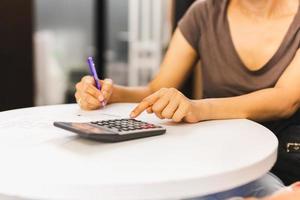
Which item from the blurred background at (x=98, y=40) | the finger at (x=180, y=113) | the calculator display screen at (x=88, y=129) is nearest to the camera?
the calculator display screen at (x=88, y=129)

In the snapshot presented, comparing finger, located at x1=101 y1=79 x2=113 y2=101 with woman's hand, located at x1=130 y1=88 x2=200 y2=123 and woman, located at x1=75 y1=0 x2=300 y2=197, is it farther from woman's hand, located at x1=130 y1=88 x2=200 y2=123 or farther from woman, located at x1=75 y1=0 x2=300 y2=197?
woman's hand, located at x1=130 y1=88 x2=200 y2=123

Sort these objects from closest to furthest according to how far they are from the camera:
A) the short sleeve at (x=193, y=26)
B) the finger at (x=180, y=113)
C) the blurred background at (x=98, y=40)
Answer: the finger at (x=180, y=113) → the short sleeve at (x=193, y=26) → the blurred background at (x=98, y=40)

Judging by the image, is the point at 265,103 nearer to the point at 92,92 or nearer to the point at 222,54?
the point at 222,54

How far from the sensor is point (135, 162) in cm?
76

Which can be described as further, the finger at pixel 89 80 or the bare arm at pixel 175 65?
the bare arm at pixel 175 65

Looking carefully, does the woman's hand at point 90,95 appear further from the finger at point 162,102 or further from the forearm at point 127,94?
the finger at point 162,102

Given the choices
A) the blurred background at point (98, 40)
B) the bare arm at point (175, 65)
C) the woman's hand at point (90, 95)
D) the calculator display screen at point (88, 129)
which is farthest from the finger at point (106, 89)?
the blurred background at point (98, 40)

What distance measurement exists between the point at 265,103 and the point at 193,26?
0.46 metres

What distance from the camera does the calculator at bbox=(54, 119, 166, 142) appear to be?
857 millimetres

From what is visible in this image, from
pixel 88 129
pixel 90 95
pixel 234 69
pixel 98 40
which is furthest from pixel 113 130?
pixel 98 40

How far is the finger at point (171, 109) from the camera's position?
3.40 feet

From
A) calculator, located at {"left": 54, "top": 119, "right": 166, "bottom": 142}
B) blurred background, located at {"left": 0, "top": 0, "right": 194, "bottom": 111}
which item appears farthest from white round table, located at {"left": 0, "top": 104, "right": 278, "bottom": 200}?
blurred background, located at {"left": 0, "top": 0, "right": 194, "bottom": 111}

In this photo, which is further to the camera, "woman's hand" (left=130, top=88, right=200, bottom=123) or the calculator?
"woman's hand" (left=130, top=88, right=200, bottom=123)

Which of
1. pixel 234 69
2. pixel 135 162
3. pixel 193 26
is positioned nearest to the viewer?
pixel 135 162
